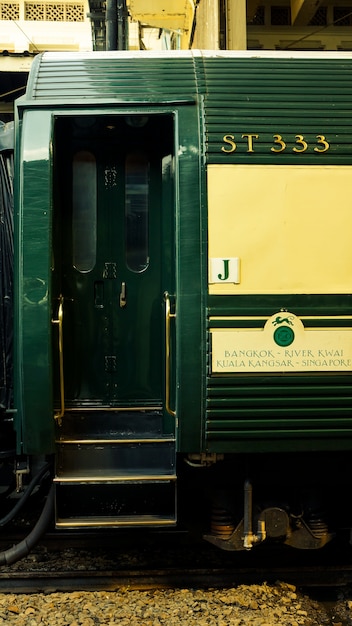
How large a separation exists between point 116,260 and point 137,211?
0.40 m

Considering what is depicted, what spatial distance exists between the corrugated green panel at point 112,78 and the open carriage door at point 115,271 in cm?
40

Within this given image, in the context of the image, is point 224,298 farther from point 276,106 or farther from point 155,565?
point 155,565

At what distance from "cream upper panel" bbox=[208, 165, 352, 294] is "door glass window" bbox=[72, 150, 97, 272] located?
1124 millimetres

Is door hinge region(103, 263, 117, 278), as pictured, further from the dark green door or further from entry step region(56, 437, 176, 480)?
entry step region(56, 437, 176, 480)

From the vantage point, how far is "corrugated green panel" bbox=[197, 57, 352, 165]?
3.54 metres

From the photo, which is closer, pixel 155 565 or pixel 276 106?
pixel 276 106

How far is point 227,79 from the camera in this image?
372cm

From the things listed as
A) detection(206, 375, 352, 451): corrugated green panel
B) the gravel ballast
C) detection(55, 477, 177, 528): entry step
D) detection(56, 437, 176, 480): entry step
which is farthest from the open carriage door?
the gravel ballast

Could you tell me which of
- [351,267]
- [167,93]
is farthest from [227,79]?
[351,267]

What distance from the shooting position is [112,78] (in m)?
3.71

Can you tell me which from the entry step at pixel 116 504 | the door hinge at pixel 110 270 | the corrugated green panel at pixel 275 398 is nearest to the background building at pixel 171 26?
the door hinge at pixel 110 270

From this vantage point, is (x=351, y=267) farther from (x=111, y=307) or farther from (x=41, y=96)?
(x=41, y=96)

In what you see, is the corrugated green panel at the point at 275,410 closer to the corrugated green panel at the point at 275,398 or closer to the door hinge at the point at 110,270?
the corrugated green panel at the point at 275,398

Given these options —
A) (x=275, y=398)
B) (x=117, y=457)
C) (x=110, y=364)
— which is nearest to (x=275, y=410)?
(x=275, y=398)
